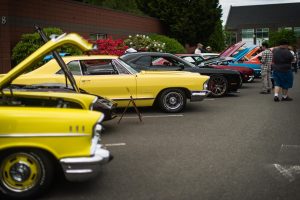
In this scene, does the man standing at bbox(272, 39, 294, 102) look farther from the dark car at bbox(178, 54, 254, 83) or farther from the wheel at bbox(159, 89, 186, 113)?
the dark car at bbox(178, 54, 254, 83)

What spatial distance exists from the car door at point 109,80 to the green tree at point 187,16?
23509 millimetres

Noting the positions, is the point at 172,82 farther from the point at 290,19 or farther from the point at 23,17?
the point at 290,19

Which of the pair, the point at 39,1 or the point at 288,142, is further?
the point at 39,1

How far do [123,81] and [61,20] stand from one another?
38.9 ft

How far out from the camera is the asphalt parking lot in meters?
4.90

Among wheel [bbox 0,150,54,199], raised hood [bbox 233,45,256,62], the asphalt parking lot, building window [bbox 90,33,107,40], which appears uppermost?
building window [bbox 90,33,107,40]

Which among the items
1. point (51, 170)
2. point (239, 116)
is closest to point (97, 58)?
point (239, 116)

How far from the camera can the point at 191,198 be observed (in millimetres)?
4676

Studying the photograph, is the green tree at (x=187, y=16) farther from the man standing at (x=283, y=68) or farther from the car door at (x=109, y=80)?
Result: the car door at (x=109, y=80)

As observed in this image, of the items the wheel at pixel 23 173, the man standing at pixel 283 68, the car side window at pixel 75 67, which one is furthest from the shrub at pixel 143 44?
the wheel at pixel 23 173

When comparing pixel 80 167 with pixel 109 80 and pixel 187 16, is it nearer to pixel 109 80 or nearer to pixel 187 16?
pixel 109 80

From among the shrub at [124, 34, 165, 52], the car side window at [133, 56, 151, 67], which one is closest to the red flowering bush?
the shrub at [124, 34, 165, 52]

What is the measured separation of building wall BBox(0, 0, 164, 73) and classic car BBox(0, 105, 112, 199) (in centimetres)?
1204

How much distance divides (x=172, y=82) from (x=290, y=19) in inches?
3615
